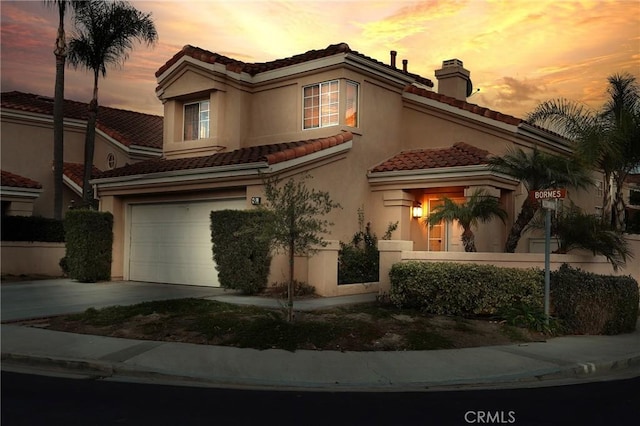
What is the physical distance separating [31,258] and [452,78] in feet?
52.8

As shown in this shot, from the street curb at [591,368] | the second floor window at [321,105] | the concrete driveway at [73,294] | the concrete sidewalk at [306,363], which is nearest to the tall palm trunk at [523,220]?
the concrete sidewalk at [306,363]

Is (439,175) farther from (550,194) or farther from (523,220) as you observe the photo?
(550,194)

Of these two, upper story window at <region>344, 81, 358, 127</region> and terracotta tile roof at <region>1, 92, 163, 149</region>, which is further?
terracotta tile roof at <region>1, 92, 163, 149</region>

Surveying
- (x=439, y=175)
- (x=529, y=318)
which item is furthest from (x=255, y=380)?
(x=439, y=175)

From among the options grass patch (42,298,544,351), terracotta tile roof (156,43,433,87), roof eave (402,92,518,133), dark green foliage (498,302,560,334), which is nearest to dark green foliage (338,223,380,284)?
grass patch (42,298,544,351)

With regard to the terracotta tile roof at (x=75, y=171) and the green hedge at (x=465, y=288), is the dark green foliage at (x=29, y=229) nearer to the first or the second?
the terracotta tile roof at (x=75, y=171)

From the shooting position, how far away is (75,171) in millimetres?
24406

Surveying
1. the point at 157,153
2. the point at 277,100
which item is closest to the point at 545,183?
the point at 277,100

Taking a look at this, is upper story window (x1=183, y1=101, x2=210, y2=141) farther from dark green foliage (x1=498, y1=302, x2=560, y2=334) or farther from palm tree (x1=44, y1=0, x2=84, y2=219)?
dark green foliage (x1=498, y1=302, x2=560, y2=334)

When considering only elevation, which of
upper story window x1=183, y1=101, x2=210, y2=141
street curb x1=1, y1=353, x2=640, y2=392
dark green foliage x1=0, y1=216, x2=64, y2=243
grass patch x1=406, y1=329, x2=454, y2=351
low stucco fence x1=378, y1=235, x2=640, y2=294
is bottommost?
street curb x1=1, y1=353, x2=640, y2=392

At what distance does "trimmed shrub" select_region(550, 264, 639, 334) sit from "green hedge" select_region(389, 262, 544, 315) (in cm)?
39

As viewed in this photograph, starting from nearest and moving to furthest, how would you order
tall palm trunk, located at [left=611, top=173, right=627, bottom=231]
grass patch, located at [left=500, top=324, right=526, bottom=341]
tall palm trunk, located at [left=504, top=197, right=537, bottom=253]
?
grass patch, located at [left=500, top=324, right=526, bottom=341], tall palm trunk, located at [left=504, top=197, right=537, bottom=253], tall palm trunk, located at [left=611, top=173, right=627, bottom=231]

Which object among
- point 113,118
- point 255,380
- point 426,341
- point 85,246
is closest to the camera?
point 255,380

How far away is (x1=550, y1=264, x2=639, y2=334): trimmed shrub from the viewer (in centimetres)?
1084
